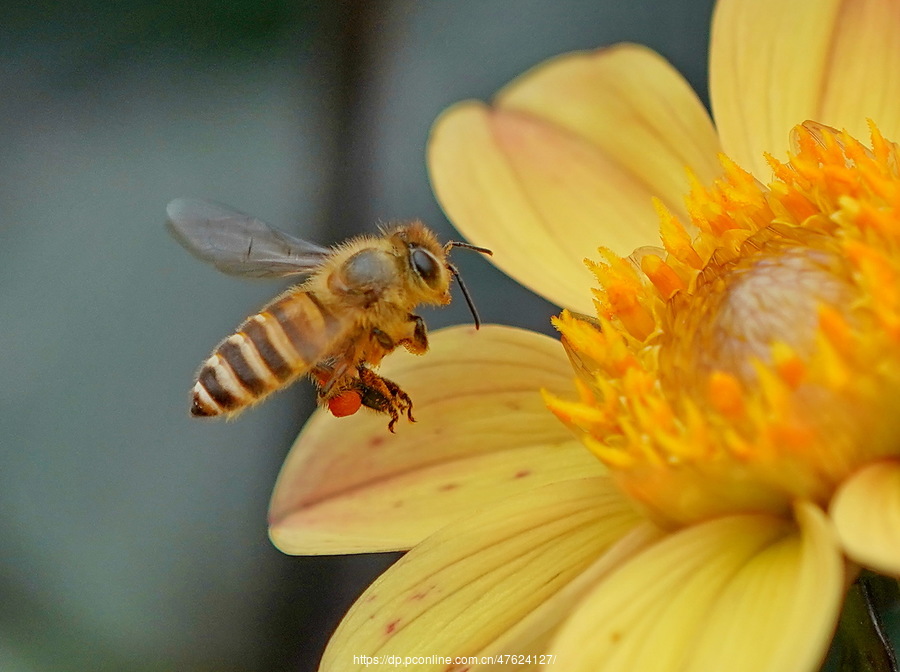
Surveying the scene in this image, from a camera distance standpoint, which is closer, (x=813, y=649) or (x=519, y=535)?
(x=813, y=649)

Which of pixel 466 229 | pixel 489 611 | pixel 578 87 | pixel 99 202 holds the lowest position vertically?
pixel 489 611

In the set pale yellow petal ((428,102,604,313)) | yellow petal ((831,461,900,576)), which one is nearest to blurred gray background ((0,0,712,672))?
pale yellow petal ((428,102,604,313))

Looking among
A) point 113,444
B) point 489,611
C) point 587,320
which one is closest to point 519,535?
point 489,611

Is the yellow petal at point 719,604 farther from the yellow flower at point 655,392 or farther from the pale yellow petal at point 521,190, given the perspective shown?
the pale yellow petal at point 521,190

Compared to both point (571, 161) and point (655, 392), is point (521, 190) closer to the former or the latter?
point (571, 161)

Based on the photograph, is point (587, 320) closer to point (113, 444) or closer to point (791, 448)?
point (791, 448)

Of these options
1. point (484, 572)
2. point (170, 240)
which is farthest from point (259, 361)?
point (170, 240)

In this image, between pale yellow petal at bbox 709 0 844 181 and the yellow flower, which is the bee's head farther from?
pale yellow petal at bbox 709 0 844 181

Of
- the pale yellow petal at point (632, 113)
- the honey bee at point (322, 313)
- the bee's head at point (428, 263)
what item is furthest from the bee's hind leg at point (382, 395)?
the pale yellow petal at point (632, 113)
